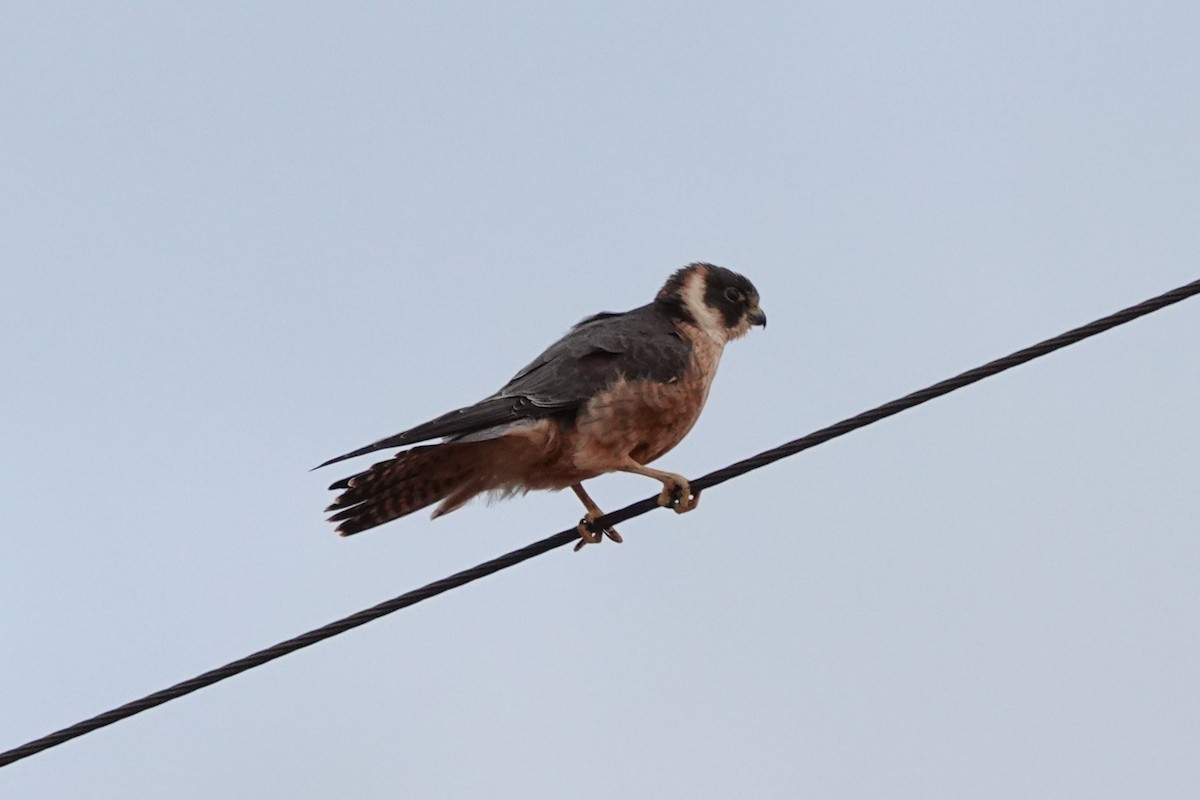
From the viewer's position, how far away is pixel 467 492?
4.98 meters

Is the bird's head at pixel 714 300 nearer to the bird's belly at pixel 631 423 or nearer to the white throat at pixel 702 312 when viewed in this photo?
the white throat at pixel 702 312

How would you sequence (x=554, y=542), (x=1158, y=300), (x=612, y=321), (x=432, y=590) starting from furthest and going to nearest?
(x=612, y=321), (x=554, y=542), (x=432, y=590), (x=1158, y=300)

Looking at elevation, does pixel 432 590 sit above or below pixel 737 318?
below

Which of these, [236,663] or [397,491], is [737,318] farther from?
[236,663]

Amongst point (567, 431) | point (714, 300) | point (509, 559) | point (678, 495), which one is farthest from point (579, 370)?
point (509, 559)

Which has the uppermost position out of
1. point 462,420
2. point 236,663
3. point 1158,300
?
point 462,420

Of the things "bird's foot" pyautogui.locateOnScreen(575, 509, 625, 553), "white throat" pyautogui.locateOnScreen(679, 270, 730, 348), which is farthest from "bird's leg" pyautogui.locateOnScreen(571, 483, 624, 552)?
"white throat" pyautogui.locateOnScreen(679, 270, 730, 348)

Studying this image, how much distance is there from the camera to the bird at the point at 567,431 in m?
4.69

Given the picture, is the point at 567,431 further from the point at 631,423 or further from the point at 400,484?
the point at 400,484

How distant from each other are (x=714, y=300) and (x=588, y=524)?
49.4 inches

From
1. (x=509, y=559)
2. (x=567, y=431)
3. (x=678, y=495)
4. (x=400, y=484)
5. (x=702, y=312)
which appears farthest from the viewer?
(x=702, y=312)

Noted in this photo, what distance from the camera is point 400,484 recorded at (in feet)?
15.6

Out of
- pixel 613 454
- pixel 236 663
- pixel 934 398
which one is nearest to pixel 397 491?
pixel 613 454

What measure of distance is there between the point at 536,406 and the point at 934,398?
1.57 metres
